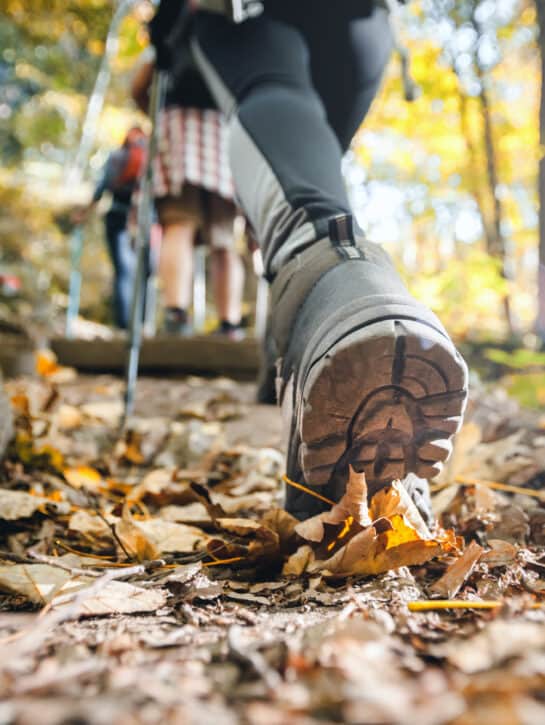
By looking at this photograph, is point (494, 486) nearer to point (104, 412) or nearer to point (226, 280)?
point (104, 412)

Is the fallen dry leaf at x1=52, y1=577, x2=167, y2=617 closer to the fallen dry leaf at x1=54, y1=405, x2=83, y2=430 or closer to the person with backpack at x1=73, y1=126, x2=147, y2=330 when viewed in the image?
the fallen dry leaf at x1=54, y1=405, x2=83, y2=430

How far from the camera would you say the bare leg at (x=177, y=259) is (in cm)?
270

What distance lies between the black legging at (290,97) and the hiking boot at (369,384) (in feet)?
0.60

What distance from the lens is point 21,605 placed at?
703mm

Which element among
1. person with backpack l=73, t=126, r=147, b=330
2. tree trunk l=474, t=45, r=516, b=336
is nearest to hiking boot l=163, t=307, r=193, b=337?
person with backpack l=73, t=126, r=147, b=330

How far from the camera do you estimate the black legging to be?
1.00m

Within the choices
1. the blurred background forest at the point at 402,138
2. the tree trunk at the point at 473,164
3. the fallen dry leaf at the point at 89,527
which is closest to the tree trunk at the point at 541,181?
the blurred background forest at the point at 402,138

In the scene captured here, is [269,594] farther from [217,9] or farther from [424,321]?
[217,9]

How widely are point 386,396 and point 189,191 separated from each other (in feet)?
7.31

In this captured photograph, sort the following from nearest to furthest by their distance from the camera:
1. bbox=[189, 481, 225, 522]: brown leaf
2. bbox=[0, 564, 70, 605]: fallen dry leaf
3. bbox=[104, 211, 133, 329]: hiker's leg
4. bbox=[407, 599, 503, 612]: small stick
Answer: bbox=[407, 599, 503, 612]: small stick
bbox=[0, 564, 70, 605]: fallen dry leaf
bbox=[189, 481, 225, 522]: brown leaf
bbox=[104, 211, 133, 329]: hiker's leg

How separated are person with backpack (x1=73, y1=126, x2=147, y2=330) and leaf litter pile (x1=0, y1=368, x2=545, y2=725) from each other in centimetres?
281

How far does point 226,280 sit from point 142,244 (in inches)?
49.3

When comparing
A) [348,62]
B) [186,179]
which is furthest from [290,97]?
[186,179]

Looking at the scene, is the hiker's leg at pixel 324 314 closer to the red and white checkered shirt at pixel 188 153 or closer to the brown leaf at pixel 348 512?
the brown leaf at pixel 348 512
